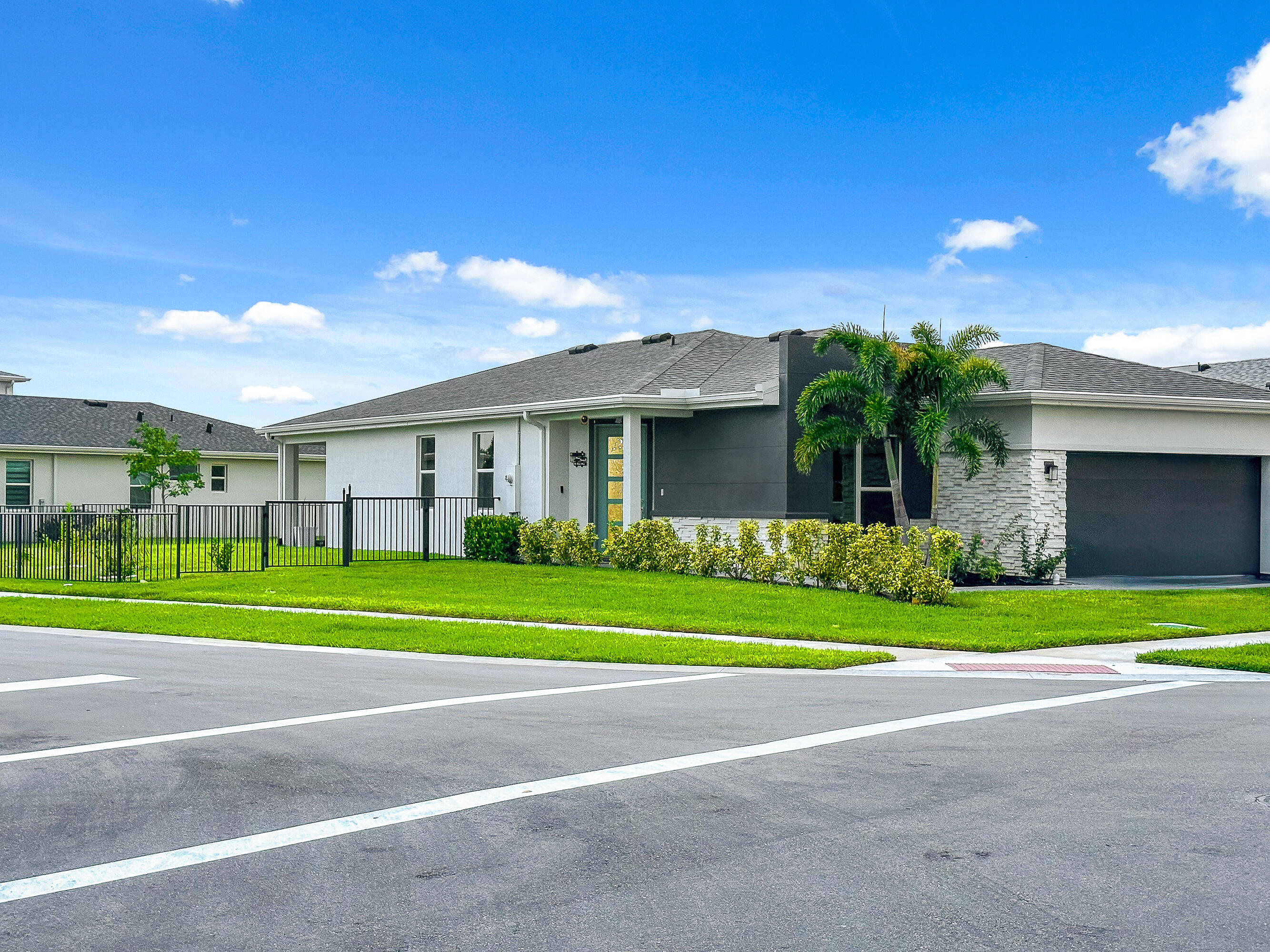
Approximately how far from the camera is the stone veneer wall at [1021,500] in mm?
20250

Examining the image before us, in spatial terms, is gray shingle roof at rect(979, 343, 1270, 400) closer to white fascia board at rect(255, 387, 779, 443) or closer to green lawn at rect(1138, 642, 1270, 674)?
white fascia board at rect(255, 387, 779, 443)

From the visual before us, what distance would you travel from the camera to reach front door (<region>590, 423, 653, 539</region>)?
78.5ft

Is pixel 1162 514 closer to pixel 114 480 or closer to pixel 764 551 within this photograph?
pixel 764 551

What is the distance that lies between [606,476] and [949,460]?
678 cm

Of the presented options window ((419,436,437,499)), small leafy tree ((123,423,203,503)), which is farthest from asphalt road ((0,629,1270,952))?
small leafy tree ((123,423,203,503))

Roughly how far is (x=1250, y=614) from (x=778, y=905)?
1397 cm

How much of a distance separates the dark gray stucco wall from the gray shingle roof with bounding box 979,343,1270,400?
3.48 metres

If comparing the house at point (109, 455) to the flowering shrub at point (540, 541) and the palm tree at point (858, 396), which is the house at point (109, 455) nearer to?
the flowering shrub at point (540, 541)

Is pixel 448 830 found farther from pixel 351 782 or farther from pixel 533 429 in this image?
pixel 533 429

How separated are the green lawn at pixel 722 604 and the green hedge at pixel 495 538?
1411 mm

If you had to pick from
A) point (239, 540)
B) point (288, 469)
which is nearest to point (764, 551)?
point (239, 540)

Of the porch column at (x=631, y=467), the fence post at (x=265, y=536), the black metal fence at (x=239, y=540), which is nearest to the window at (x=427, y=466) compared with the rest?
the black metal fence at (x=239, y=540)

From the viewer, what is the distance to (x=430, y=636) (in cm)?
1388

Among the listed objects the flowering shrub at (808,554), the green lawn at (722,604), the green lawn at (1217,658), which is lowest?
the green lawn at (1217,658)
